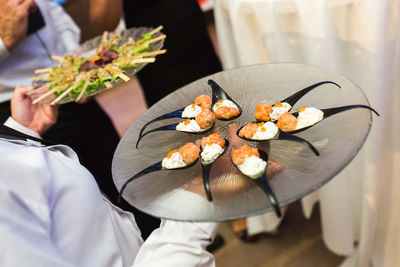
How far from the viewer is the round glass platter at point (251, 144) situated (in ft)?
2.34

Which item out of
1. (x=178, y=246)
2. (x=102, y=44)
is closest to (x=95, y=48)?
(x=102, y=44)

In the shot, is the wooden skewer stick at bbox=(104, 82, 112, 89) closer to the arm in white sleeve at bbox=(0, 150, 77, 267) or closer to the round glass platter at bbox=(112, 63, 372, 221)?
the round glass platter at bbox=(112, 63, 372, 221)

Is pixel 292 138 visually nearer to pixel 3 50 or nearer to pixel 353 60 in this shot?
pixel 353 60

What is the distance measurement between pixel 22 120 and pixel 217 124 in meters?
0.92

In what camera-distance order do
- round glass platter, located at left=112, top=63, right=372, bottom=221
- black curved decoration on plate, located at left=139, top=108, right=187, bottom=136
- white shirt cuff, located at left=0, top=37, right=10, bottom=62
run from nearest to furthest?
round glass platter, located at left=112, top=63, right=372, bottom=221 → black curved decoration on plate, located at left=139, top=108, right=187, bottom=136 → white shirt cuff, located at left=0, top=37, right=10, bottom=62

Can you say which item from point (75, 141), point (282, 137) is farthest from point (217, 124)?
point (75, 141)

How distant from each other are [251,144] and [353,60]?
2.28 feet

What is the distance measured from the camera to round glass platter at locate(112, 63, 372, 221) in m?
0.71

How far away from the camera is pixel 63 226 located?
2.44 ft

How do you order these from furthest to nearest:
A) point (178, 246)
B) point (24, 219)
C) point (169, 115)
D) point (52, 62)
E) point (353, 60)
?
point (52, 62)
point (353, 60)
point (169, 115)
point (178, 246)
point (24, 219)

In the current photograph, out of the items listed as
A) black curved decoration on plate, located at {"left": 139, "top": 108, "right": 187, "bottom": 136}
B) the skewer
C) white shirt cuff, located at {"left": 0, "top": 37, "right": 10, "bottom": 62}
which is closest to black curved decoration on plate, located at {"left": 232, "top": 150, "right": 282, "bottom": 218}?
black curved decoration on plate, located at {"left": 139, "top": 108, "right": 187, "bottom": 136}

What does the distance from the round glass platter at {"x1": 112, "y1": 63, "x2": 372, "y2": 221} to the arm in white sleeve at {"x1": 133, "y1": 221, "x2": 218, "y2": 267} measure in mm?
76

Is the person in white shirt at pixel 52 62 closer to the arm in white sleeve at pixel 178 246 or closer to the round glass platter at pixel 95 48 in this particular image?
the round glass platter at pixel 95 48

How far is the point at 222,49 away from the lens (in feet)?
5.80
